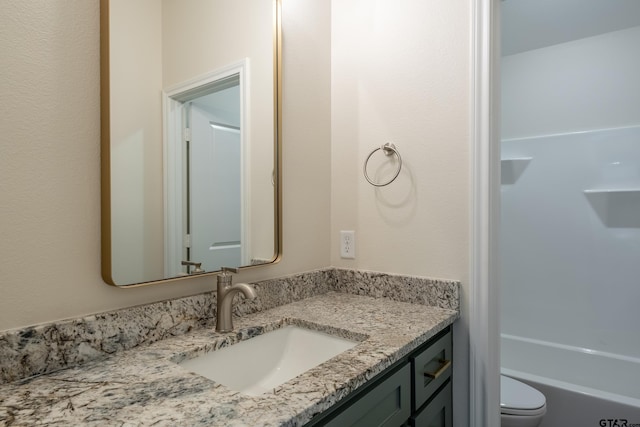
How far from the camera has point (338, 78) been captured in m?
1.53

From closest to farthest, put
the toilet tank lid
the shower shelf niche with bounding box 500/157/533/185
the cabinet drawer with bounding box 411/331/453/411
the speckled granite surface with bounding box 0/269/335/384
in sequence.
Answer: the speckled granite surface with bounding box 0/269/335/384
the cabinet drawer with bounding box 411/331/453/411
the toilet tank lid
the shower shelf niche with bounding box 500/157/533/185

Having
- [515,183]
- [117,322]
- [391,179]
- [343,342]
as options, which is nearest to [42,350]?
[117,322]

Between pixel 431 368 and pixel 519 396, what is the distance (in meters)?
0.97

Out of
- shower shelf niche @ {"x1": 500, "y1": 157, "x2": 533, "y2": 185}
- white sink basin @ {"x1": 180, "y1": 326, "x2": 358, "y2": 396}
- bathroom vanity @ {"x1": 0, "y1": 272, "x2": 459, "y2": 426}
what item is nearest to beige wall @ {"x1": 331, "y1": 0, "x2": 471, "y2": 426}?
bathroom vanity @ {"x1": 0, "y1": 272, "x2": 459, "y2": 426}

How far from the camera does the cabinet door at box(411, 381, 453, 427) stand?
3.21ft

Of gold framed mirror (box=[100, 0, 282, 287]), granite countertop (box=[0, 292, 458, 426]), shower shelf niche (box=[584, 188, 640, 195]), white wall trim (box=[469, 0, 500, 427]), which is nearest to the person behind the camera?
granite countertop (box=[0, 292, 458, 426])

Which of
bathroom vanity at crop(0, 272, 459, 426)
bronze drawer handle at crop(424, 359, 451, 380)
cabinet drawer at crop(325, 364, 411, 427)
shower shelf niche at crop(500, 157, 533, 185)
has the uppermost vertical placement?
shower shelf niche at crop(500, 157, 533, 185)

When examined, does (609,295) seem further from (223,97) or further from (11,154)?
(11,154)

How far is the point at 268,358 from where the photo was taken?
40.8 inches

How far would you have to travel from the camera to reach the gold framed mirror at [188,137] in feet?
2.78

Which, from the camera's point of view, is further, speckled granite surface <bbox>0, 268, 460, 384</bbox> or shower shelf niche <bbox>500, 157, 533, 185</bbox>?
shower shelf niche <bbox>500, 157, 533, 185</bbox>

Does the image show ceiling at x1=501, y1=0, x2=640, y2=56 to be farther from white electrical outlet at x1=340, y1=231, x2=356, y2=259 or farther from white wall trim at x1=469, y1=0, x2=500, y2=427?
white electrical outlet at x1=340, y1=231, x2=356, y2=259

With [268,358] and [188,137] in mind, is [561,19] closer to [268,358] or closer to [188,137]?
[188,137]

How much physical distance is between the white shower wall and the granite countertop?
6.33ft
